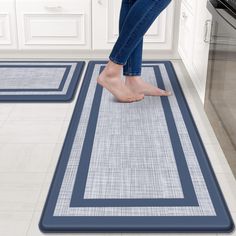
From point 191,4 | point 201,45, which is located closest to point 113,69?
point 201,45

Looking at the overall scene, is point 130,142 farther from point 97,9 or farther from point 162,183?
point 97,9

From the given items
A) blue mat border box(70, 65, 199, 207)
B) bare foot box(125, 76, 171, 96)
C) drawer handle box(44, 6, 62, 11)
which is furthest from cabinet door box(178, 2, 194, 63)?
drawer handle box(44, 6, 62, 11)

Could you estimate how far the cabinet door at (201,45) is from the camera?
213cm

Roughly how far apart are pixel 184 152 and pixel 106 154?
0.28m

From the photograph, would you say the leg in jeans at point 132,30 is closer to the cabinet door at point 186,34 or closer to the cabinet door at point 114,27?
the cabinet door at point 186,34

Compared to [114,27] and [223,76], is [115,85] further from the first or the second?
[114,27]

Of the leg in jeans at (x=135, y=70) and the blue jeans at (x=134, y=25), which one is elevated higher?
the blue jeans at (x=134, y=25)

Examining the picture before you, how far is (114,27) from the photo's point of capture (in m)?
3.06

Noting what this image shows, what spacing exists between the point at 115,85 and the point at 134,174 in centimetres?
71

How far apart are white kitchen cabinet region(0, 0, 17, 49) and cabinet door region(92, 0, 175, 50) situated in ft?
1.56

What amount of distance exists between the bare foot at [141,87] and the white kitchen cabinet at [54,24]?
0.75 metres

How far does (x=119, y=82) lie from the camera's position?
7.69 ft

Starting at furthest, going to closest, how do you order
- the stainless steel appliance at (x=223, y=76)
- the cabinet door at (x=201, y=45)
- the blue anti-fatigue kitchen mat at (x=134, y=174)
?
the cabinet door at (x=201, y=45) < the stainless steel appliance at (x=223, y=76) < the blue anti-fatigue kitchen mat at (x=134, y=174)

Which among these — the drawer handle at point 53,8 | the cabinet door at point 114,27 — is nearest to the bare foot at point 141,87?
the cabinet door at point 114,27
